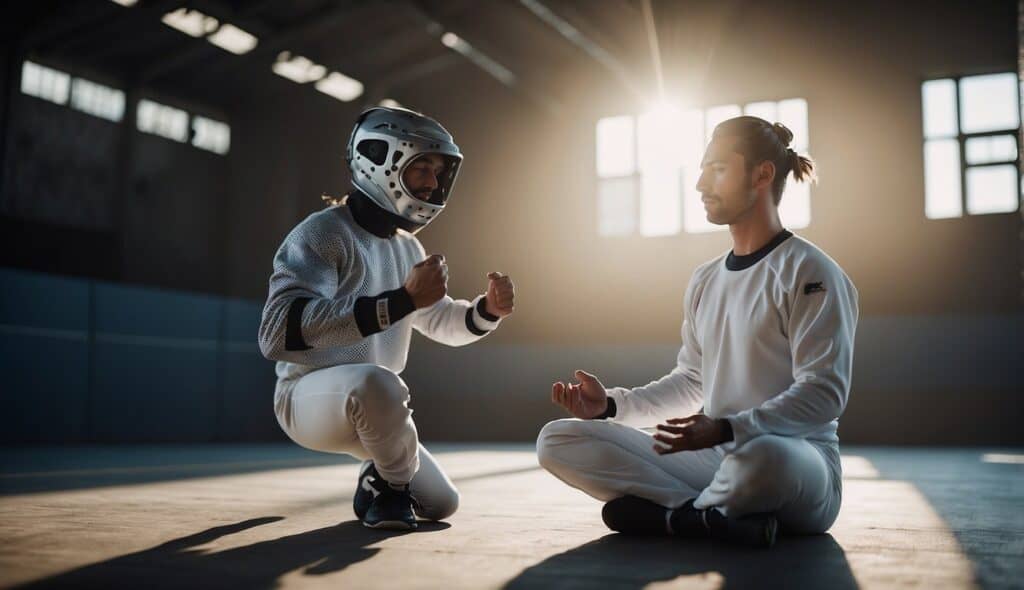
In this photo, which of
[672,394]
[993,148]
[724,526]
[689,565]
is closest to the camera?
[689,565]

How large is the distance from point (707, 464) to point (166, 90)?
12295 millimetres

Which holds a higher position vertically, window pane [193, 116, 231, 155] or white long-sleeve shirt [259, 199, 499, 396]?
window pane [193, 116, 231, 155]

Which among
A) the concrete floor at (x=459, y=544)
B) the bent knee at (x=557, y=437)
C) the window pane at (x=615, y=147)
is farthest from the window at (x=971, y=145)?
the bent knee at (x=557, y=437)

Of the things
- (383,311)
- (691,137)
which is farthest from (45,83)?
(383,311)

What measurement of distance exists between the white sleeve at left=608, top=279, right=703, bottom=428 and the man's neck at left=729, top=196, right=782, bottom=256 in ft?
0.86

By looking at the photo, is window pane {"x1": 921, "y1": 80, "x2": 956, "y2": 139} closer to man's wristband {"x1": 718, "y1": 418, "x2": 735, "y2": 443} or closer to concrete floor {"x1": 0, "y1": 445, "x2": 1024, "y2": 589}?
concrete floor {"x1": 0, "y1": 445, "x2": 1024, "y2": 589}

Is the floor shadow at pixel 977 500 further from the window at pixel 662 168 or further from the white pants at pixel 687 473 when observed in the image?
the window at pixel 662 168

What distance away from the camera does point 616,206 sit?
Answer: 12500 mm

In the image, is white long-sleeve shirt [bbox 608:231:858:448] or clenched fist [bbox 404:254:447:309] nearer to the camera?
white long-sleeve shirt [bbox 608:231:858:448]

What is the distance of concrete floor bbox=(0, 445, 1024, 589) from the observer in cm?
193

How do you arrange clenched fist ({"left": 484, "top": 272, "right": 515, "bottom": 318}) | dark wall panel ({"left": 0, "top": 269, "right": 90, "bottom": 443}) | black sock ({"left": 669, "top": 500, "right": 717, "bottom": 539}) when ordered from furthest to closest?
dark wall panel ({"left": 0, "top": 269, "right": 90, "bottom": 443}) < clenched fist ({"left": 484, "top": 272, "right": 515, "bottom": 318}) < black sock ({"left": 669, "top": 500, "right": 717, "bottom": 539})

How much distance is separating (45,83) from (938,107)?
1138 cm

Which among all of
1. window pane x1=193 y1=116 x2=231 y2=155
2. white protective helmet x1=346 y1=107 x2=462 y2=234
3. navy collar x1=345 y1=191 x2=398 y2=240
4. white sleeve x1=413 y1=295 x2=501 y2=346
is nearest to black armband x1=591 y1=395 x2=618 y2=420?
white sleeve x1=413 y1=295 x2=501 y2=346

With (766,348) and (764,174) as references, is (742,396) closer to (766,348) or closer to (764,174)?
(766,348)
